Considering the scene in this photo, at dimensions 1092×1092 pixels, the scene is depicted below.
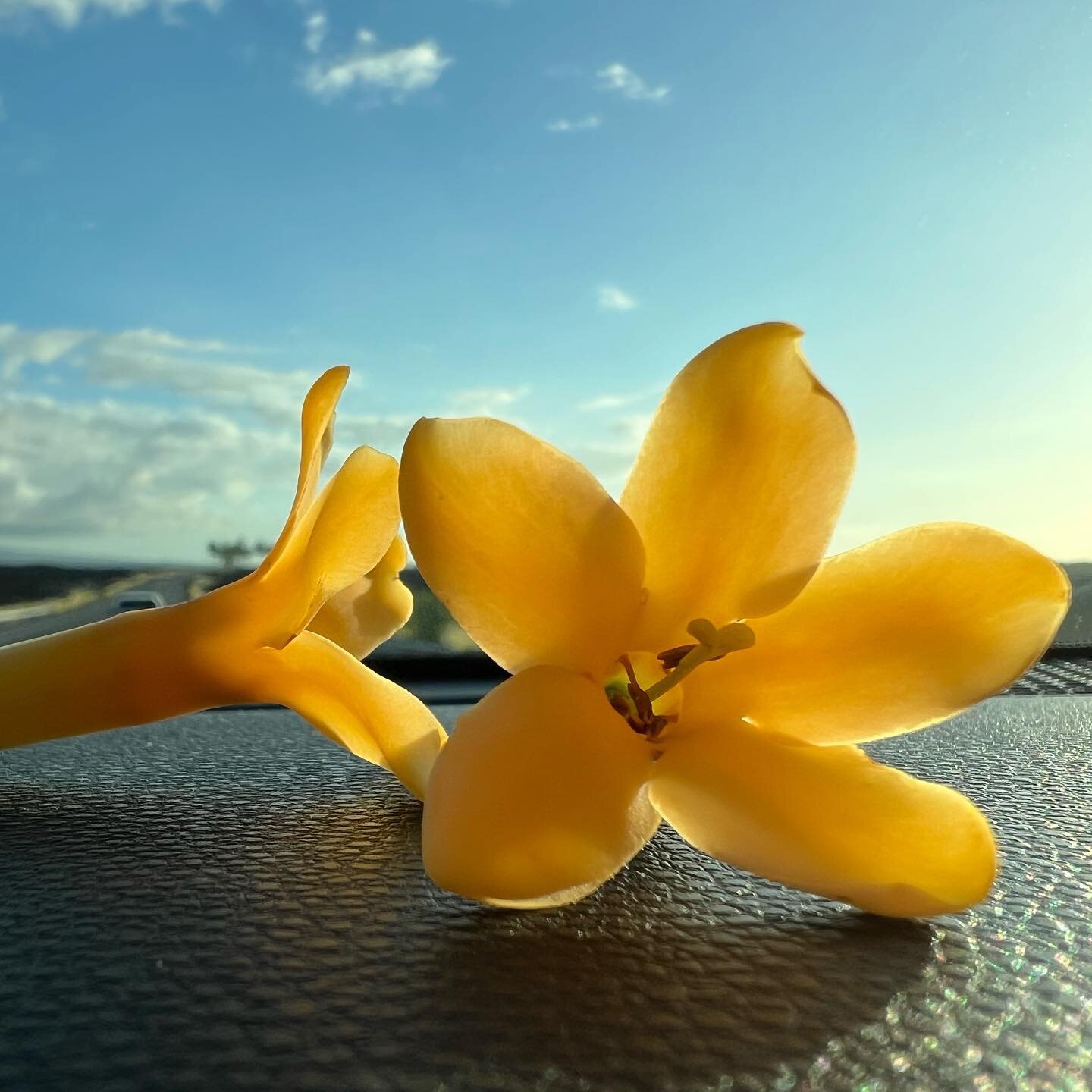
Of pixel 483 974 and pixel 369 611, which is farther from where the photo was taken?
pixel 369 611

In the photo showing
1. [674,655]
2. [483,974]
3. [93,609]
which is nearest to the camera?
[483,974]

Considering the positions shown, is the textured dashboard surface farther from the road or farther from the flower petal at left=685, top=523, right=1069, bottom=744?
the road

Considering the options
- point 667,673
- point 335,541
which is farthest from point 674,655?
point 335,541

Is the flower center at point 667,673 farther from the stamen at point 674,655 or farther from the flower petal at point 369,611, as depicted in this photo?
the flower petal at point 369,611

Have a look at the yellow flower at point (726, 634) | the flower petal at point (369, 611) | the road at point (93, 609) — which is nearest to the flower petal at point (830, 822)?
the yellow flower at point (726, 634)

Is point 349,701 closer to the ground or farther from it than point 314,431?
closer to the ground

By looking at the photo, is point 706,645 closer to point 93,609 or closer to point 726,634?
point 726,634
